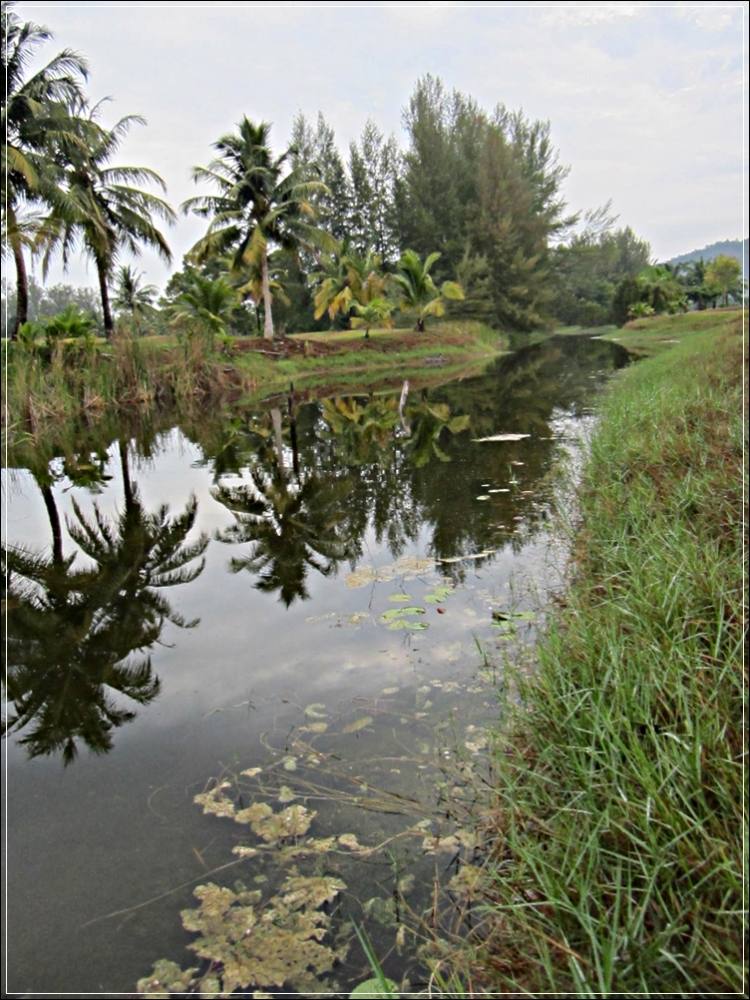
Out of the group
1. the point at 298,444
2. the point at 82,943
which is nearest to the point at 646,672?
the point at 82,943

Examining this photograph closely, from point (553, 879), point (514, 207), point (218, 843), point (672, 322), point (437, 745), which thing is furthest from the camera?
point (514, 207)

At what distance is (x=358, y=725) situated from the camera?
124 inches

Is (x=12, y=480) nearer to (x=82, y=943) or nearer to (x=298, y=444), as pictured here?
(x=298, y=444)

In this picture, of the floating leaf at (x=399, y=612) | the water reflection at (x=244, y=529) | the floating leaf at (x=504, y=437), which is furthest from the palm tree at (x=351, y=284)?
the floating leaf at (x=399, y=612)

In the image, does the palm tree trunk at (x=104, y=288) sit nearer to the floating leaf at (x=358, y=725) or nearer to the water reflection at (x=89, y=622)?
the water reflection at (x=89, y=622)

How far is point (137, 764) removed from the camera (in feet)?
9.88

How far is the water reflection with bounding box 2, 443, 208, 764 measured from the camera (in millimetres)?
3449

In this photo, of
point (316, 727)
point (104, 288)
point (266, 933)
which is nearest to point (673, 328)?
point (104, 288)

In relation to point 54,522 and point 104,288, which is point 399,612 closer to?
point 54,522

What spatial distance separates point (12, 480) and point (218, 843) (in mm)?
8484

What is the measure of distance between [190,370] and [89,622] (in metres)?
13.6

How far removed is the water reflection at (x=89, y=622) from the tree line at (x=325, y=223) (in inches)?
462

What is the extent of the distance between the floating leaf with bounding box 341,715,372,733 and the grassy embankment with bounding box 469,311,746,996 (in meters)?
0.70

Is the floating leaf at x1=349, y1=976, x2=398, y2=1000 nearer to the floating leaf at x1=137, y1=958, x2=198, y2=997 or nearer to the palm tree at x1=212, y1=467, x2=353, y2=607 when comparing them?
the floating leaf at x1=137, y1=958, x2=198, y2=997
